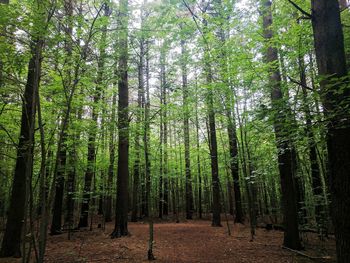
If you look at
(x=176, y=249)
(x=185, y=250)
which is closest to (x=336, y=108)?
(x=185, y=250)

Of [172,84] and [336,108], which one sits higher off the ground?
[172,84]

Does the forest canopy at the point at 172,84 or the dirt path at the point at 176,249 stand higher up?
the forest canopy at the point at 172,84

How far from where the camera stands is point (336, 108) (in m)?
2.95

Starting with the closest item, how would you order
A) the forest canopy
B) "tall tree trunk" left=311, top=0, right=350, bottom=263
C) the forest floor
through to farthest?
"tall tree trunk" left=311, top=0, right=350, bottom=263, the forest canopy, the forest floor

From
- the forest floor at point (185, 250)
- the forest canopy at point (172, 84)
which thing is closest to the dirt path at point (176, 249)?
the forest floor at point (185, 250)

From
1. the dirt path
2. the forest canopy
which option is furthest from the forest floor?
the forest canopy

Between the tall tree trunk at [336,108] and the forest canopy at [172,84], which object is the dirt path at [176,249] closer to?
the forest canopy at [172,84]

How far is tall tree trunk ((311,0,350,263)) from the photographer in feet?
9.91

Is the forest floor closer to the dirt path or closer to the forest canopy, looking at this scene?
the dirt path

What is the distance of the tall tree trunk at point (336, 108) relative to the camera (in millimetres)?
3020

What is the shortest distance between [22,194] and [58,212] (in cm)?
449

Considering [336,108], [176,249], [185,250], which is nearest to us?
[336,108]

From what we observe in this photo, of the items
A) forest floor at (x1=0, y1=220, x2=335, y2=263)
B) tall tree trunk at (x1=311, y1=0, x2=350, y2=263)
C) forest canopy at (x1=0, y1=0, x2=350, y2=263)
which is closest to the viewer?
tall tree trunk at (x1=311, y1=0, x2=350, y2=263)

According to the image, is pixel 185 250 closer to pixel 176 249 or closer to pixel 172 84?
pixel 176 249
